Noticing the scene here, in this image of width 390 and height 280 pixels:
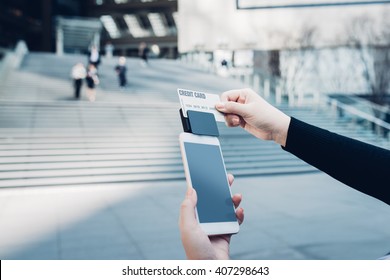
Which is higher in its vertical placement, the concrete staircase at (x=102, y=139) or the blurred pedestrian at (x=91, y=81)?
the blurred pedestrian at (x=91, y=81)

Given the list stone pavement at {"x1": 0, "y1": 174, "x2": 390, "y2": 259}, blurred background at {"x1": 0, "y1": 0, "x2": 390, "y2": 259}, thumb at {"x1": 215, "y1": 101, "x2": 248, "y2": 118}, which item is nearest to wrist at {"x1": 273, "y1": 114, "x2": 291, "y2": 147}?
thumb at {"x1": 215, "y1": 101, "x2": 248, "y2": 118}

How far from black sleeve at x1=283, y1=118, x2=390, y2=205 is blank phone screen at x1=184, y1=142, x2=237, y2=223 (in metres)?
0.31

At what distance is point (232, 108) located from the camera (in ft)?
4.59

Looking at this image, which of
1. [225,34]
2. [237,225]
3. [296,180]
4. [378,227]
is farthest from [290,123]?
[296,180]

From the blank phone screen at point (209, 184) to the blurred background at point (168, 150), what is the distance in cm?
277

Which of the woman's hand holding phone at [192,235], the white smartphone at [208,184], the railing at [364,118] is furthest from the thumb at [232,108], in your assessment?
the railing at [364,118]

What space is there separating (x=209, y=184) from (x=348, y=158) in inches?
19.4

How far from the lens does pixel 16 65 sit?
58.9 ft

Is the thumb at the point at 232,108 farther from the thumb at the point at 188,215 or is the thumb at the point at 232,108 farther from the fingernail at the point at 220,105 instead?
the thumb at the point at 188,215

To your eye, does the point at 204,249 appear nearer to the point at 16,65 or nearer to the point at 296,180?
the point at 296,180

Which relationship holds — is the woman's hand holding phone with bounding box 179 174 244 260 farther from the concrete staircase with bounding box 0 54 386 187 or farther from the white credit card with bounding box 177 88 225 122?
the concrete staircase with bounding box 0 54 386 187

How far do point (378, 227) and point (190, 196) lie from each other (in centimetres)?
529

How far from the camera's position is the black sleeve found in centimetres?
133

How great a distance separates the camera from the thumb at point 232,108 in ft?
4.52
